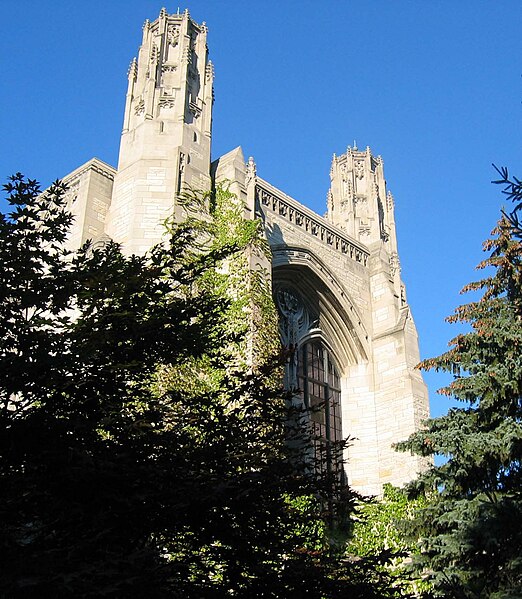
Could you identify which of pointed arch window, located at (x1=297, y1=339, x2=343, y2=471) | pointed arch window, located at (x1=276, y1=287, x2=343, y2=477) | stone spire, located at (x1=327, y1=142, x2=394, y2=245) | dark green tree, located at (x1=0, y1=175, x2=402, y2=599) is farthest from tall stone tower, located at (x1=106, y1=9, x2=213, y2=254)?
A: dark green tree, located at (x1=0, y1=175, x2=402, y2=599)

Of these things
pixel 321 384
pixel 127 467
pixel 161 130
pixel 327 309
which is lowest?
pixel 127 467

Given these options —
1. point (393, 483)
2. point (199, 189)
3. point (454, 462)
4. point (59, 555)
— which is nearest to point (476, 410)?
point (454, 462)

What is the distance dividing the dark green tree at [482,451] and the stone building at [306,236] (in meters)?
2.51

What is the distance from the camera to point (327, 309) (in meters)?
22.8

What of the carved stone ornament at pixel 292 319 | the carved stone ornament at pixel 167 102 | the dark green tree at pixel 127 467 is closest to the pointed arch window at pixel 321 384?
the carved stone ornament at pixel 292 319

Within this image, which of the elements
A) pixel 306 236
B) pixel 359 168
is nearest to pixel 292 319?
pixel 306 236

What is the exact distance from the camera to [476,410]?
15.4 meters

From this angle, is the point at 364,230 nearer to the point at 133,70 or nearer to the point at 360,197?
the point at 360,197

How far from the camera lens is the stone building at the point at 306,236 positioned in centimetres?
1811

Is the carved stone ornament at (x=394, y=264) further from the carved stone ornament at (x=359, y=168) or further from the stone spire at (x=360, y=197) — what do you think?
the carved stone ornament at (x=359, y=168)

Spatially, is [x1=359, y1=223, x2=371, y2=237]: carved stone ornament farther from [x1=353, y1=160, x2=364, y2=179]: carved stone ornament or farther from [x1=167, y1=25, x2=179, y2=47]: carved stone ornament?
[x1=167, y1=25, x2=179, y2=47]: carved stone ornament

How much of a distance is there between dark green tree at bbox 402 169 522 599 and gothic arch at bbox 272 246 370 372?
6.23 metres

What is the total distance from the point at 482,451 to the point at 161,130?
994 centimetres

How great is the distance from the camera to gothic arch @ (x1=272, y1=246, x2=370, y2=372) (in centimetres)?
2194
